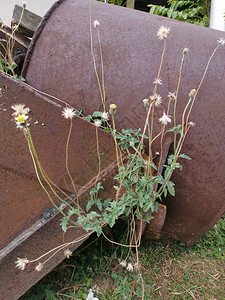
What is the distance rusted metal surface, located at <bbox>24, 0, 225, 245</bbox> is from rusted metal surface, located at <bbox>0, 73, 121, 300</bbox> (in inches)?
8.6

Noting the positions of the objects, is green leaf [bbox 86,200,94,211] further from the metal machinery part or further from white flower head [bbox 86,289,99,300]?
white flower head [bbox 86,289,99,300]

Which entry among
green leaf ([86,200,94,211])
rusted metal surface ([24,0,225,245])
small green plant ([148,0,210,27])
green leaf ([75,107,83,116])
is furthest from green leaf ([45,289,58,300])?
small green plant ([148,0,210,27])

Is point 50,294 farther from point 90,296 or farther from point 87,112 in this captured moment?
point 87,112

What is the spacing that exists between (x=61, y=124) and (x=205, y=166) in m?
0.78

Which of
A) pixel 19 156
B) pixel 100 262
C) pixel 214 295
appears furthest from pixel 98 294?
pixel 19 156

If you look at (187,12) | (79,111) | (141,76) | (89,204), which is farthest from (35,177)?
(187,12)

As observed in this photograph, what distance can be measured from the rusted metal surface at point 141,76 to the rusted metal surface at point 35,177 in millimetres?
219

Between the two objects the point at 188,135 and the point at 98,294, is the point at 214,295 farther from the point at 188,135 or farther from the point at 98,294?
the point at 188,135

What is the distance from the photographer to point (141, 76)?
61.1 inches

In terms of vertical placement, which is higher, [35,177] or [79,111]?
[79,111]

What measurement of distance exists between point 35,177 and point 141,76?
2.45ft

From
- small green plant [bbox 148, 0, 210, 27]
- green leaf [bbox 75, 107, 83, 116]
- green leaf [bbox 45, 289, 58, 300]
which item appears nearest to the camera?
green leaf [bbox 75, 107, 83, 116]

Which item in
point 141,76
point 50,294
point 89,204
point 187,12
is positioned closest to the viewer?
point 89,204

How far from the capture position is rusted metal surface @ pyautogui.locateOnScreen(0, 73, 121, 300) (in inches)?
54.9
